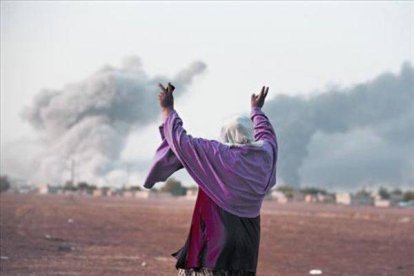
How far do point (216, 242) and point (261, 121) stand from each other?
72 cm

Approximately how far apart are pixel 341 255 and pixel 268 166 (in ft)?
48.7

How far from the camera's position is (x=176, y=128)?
15.0 feet

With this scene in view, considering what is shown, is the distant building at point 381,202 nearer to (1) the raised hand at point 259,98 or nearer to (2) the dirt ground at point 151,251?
(2) the dirt ground at point 151,251

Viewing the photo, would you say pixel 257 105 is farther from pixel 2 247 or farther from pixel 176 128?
pixel 2 247

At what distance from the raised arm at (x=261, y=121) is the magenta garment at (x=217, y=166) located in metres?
0.15

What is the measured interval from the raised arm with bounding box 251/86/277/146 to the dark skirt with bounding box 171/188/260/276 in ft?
1.49

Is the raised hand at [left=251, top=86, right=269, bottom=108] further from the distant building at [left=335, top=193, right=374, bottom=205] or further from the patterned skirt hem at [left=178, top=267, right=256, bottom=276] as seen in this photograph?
the distant building at [left=335, top=193, right=374, bottom=205]

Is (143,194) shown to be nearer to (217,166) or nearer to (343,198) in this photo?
(343,198)

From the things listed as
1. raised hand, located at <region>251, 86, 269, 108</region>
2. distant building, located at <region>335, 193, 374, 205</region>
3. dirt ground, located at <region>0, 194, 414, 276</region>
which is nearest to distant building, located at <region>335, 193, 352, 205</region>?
distant building, located at <region>335, 193, 374, 205</region>

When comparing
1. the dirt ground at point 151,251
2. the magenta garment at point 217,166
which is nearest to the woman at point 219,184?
the magenta garment at point 217,166

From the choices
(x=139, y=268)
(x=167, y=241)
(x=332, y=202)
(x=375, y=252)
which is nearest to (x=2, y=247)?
(x=139, y=268)

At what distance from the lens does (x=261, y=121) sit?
4852mm

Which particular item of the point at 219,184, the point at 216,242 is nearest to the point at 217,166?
the point at 219,184

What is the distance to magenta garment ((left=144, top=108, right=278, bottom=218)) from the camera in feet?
14.9
